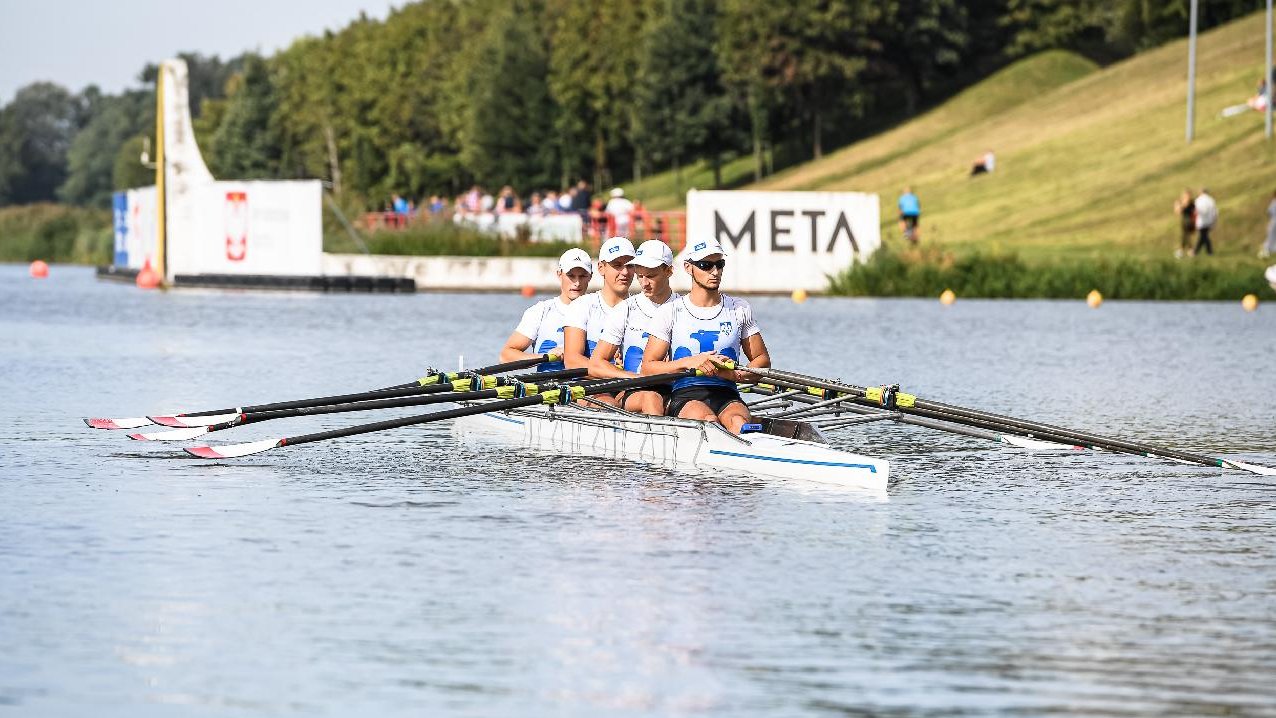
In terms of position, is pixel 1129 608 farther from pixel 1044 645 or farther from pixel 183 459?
pixel 183 459

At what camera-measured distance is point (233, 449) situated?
16.4m

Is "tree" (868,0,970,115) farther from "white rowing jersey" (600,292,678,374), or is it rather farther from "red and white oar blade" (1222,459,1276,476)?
"red and white oar blade" (1222,459,1276,476)

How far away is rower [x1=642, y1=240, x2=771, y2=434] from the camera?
16203mm

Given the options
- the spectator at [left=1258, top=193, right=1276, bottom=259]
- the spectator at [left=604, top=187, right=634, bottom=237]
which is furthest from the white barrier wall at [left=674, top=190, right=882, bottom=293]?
the spectator at [left=1258, top=193, right=1276, bottom=259]

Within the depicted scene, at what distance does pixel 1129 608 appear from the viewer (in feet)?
35.5

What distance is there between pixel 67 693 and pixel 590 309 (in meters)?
9.78

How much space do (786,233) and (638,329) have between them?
32559 millimetres

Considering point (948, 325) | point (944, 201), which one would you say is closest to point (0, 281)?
point (944, 201)

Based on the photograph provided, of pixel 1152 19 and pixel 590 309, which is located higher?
pixel 1152 19

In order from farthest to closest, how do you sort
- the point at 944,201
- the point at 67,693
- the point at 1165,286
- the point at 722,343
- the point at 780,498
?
the point at 944,201 → the point at 1165,286 → the point at 722,343 → the point at 780,498 → the point at 67,693

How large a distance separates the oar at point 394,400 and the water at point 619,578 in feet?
0.86

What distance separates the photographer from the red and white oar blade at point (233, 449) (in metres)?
16.2

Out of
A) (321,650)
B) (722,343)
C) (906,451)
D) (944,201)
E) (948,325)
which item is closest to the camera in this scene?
(321,650)

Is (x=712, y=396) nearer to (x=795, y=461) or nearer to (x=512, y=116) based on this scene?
(x=795, y=461)
